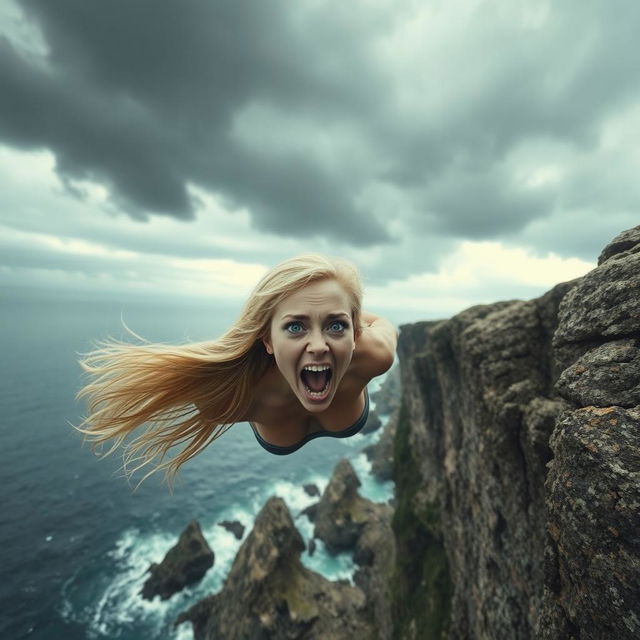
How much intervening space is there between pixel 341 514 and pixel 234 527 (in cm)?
1740

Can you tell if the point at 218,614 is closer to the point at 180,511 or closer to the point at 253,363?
the point at 180,511

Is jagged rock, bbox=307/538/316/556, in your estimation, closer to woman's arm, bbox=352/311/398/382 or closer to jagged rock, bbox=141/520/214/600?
jagged rock, bbox=141/520/214/600

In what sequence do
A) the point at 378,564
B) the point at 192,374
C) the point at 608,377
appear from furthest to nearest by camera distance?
the point at 378,564 < the point at 192,374 < the point at 608,377

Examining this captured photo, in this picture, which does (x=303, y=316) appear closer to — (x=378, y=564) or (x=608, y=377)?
(x=608, y=377)

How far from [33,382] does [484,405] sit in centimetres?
15093

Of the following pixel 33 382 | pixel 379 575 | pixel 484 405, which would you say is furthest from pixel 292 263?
pixel 33 382

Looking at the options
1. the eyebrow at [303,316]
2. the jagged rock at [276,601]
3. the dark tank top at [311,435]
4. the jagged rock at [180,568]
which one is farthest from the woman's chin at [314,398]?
the jagged rock at [180,568]

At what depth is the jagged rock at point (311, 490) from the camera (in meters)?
65.2

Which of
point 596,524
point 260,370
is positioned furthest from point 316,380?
Result: point 596,524

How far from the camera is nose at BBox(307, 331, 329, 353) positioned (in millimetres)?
4250

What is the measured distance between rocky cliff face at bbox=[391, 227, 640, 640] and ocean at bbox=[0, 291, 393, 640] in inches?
497

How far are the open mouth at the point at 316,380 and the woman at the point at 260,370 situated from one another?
14 millimetres

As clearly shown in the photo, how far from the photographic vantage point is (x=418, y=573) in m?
29.3

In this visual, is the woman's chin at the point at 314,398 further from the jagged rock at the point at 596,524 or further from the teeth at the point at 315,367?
the jagged rock at the point at 596,524
